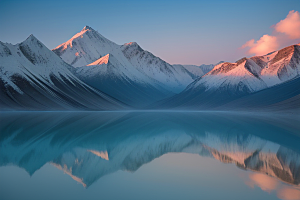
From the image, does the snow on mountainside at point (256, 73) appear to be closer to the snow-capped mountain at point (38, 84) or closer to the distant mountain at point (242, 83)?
the distant mountain at point (242, 83)

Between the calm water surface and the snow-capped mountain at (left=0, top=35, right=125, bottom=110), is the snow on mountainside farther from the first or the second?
the calm water surface

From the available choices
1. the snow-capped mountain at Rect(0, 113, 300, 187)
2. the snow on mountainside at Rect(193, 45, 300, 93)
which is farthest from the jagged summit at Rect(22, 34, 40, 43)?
the snow-capped mountain at Rect(0, 113, 300, 187)

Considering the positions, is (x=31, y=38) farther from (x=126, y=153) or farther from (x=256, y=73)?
(x=126, y=153)

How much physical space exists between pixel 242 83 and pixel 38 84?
346 ft

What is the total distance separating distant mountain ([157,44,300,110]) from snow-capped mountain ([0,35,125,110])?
142 feet

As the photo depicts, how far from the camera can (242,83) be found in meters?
178

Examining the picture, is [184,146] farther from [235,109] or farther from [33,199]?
[235,109]

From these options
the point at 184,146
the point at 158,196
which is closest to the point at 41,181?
the point at 158,196

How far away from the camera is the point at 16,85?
12044cm

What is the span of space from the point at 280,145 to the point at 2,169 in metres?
18.4

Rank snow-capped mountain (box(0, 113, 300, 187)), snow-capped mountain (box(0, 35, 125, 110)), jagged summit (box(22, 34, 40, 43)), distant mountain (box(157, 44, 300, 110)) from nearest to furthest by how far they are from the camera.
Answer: snow-capped mountain (box(0, 113, 300, 187)), snow-capped mountain (box(0, 35, 125, 110)), distant mountain (box(157, 44, 300, 110)), jagged summit (box(22, 34, 40, 43))

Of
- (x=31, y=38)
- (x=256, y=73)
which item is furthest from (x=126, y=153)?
(x=256, y=73)

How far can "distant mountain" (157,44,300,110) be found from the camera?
150625mm

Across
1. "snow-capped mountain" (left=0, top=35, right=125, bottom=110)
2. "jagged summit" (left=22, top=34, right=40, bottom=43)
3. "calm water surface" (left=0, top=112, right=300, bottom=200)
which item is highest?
"jagged summit" (left=22, top=34, right=40, bottom=43)
